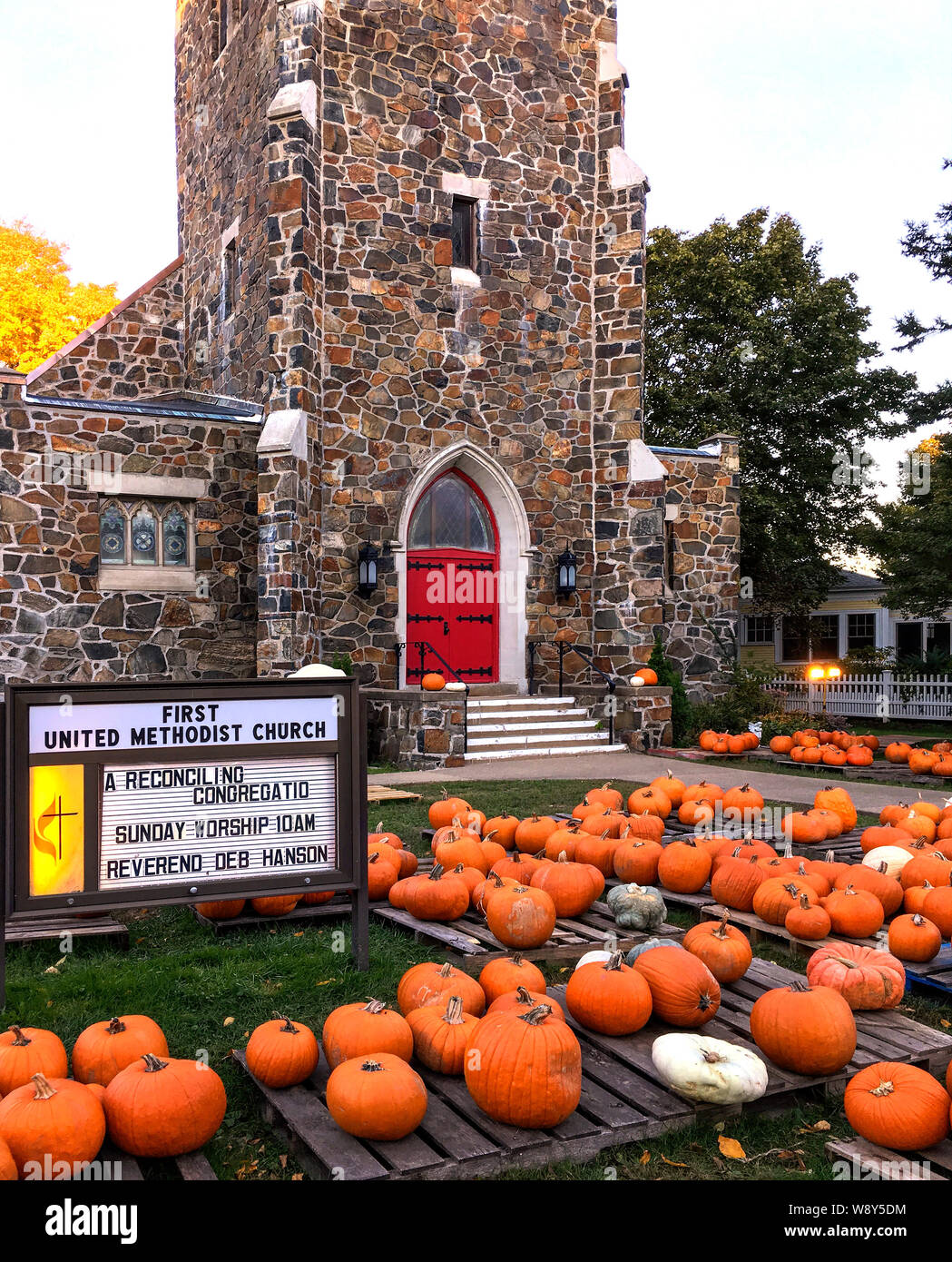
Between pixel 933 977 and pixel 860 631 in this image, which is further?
pixel 860 631

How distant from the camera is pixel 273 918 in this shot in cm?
553

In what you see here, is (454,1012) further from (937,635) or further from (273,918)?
(937,635)

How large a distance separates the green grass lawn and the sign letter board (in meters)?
0.39

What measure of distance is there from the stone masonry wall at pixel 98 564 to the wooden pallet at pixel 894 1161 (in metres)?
11.9

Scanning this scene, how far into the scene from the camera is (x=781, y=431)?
28266 mm

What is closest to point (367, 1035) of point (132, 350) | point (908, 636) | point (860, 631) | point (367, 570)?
point (367, 570)

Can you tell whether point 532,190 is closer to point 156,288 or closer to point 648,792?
point 156,288

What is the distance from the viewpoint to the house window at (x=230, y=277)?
53.8 feet

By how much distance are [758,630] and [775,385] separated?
793 centimetres

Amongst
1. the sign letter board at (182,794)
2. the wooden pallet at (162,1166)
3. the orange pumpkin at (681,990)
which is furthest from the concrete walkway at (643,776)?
the wooden pallet at (162,1166)

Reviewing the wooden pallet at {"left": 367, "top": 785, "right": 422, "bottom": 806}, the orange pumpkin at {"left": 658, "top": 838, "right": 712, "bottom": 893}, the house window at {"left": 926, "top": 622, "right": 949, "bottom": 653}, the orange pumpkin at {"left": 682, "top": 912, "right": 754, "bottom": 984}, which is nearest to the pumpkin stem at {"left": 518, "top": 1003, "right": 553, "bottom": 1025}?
the orange pumpkin at {"left": 682, "top": 912, "right": 754, "bottom": 984}

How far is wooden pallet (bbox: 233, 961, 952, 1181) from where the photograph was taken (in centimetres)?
305

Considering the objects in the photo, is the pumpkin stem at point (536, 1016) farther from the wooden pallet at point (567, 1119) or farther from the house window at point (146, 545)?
the house window at point (146, 545)
